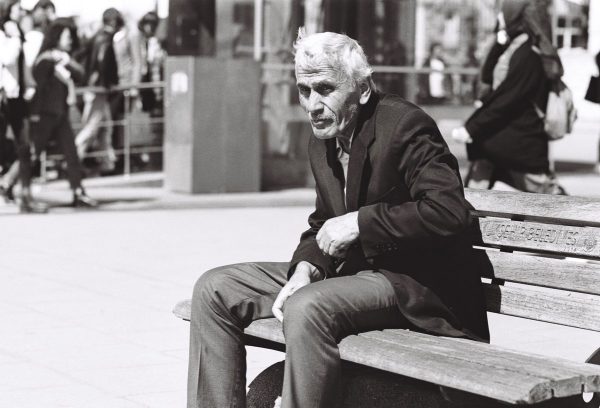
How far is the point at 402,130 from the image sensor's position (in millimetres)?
4203

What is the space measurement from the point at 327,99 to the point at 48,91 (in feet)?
29.4

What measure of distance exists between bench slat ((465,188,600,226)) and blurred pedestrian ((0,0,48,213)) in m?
8.14

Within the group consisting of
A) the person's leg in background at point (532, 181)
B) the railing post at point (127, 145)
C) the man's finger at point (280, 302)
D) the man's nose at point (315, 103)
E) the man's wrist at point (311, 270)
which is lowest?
the railing post at point (127, 145)

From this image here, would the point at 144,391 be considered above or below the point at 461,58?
below

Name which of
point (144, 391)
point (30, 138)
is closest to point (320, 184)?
point (144, 391)

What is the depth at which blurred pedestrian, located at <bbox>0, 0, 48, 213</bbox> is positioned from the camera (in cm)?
1230

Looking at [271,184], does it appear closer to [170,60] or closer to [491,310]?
[170,60]

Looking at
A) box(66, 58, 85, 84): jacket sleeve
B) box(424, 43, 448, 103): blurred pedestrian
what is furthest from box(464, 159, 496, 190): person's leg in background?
box(424, 43, 448, 103): blurred pedestrian

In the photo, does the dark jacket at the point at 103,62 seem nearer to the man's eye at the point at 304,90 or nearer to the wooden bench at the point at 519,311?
the wooden bench at the point at 519,311

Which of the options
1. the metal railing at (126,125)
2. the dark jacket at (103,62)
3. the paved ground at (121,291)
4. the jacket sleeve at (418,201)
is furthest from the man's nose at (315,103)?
the dark jacket at (103,62)

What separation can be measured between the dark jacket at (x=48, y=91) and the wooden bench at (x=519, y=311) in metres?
8.35

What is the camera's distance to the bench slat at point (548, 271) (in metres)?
4.26

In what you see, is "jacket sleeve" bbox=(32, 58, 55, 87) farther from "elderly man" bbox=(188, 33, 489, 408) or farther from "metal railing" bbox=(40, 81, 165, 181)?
"elderly man" bbox=(188, 33, 489, 408)

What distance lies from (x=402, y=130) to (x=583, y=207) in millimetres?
653
